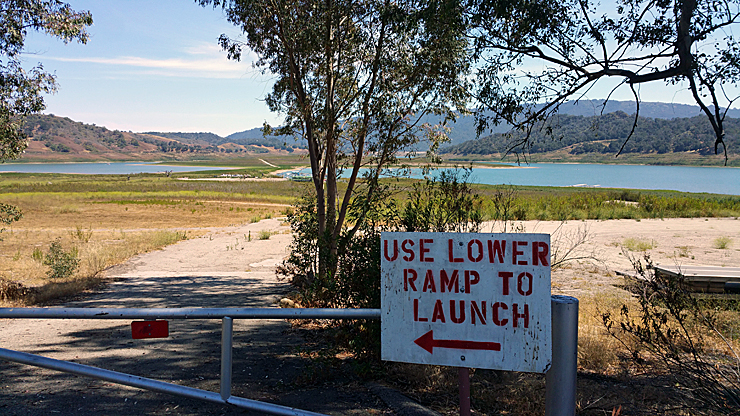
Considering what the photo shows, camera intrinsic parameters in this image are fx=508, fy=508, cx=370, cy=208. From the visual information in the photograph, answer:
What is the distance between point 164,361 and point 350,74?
6617 millimetres

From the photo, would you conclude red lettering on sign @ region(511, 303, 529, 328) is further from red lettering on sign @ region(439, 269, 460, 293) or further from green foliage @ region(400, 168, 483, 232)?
green foliage @ region(400, 168, 483, 232)

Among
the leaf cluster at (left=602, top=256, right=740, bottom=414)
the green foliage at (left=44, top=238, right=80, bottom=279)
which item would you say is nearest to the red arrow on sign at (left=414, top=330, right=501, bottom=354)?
the leaf cluster at (left=602, top=256, right=740, bottom=414)

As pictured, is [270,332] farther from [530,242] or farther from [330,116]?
[530,242]

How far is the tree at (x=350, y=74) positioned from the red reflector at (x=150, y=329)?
18.7 feet

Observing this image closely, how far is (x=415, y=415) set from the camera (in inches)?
152

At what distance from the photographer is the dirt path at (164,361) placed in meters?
3.97

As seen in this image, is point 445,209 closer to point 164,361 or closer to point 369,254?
point 369,254

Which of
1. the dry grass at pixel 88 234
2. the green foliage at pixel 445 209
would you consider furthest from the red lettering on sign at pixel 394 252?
the dry grass at pixel 88 234

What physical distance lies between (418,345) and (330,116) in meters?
7.81

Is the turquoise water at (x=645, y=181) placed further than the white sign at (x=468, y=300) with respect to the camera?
Yes

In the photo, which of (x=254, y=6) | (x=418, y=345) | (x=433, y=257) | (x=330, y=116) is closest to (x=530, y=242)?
(x=433, y=257)

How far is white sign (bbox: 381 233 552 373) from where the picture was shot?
2340 millimetres

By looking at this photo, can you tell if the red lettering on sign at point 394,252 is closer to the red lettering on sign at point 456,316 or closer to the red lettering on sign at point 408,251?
the red lettering on sign at point 408,251

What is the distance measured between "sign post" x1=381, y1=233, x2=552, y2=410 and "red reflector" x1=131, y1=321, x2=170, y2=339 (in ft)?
3.95
